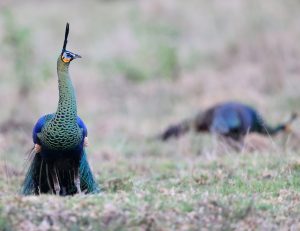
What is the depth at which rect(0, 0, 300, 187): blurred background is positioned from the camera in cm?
1289

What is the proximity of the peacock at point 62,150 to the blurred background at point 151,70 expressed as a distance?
97.1 inches

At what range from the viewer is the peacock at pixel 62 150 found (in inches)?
268

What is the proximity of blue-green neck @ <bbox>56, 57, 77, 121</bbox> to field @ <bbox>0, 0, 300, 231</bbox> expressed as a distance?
85 centimetres

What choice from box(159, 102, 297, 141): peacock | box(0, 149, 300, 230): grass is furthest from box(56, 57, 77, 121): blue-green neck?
box(159, 102, 297, 141): peacock

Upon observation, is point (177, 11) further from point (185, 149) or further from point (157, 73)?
point (185, 149)

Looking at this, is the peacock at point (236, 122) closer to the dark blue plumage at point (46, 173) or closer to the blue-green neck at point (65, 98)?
the dark blue plumage at point (46, 173)

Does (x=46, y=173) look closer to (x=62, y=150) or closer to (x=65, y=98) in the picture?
(x=62, y=150)

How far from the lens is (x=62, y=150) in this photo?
22.4 feet

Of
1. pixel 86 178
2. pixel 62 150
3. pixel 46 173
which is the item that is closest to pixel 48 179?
pixel 46 173

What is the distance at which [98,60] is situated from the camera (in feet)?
58.7

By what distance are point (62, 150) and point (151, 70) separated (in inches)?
393

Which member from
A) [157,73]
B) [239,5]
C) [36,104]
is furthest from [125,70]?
[239,5]

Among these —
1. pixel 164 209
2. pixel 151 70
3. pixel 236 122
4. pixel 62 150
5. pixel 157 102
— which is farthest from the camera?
pixel 151 70

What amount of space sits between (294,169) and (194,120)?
12.9 feet
